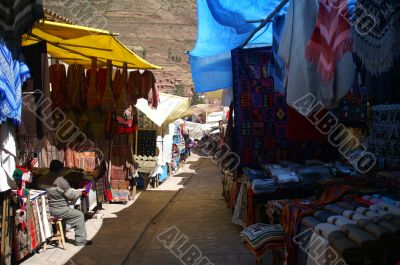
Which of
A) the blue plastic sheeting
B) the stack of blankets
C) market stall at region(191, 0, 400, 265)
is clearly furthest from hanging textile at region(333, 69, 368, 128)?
the blue plastic sheeting

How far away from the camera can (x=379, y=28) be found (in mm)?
2508

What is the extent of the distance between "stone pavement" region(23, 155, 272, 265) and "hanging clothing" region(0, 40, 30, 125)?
241 cm

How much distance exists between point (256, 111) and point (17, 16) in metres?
→ 3.66

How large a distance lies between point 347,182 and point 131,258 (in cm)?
302

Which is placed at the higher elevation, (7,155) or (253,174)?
(7,155)

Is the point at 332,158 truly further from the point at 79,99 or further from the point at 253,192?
the point at 79,99

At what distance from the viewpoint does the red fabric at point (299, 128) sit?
15.4 feet

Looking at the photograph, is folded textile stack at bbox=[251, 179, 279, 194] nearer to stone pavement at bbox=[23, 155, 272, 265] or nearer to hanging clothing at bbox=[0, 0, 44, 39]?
stone pavement at bbox=[23, 155, 272, 265]

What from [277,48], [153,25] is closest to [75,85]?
[277,48]

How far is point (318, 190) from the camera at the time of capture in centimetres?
411

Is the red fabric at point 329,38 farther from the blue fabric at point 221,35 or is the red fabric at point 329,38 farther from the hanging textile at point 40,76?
the hanging textile at point 40,76

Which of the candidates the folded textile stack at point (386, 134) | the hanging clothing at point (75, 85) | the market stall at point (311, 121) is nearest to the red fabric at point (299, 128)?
the market stall at point (311, 121)

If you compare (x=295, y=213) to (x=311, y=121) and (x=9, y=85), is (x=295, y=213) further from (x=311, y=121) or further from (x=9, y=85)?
(x=9, y=85)

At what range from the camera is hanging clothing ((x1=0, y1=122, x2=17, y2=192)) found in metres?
3.79
